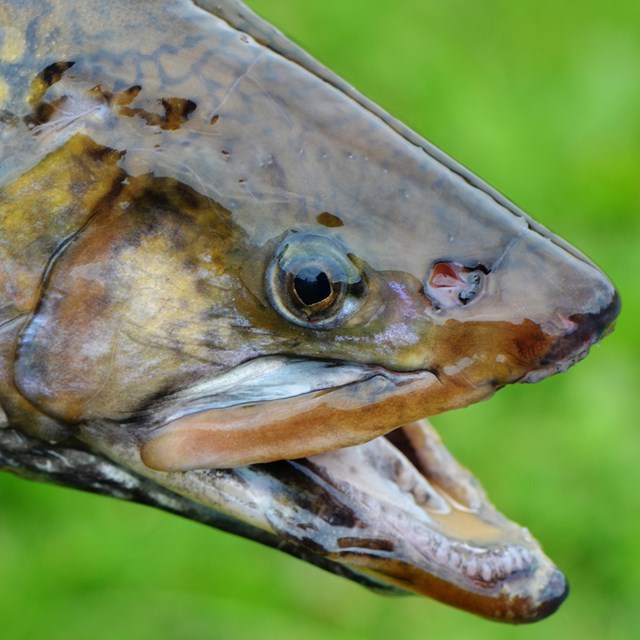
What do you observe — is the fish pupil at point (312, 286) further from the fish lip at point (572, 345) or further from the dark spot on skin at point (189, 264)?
the fish lip at point (572, 345)

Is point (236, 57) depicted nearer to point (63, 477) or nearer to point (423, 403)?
point (423, 403)

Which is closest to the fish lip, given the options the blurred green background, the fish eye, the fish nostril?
the fish nostril

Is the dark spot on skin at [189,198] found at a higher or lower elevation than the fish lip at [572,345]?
lower

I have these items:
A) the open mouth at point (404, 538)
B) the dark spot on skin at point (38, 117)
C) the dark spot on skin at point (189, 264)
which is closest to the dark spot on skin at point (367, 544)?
the open mouth at point (404, 538)

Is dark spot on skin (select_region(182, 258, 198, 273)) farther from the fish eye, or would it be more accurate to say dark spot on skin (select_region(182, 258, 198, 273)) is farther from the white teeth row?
the white teeth row

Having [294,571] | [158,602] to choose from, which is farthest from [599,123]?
[158,602]

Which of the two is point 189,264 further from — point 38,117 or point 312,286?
point 38,117
